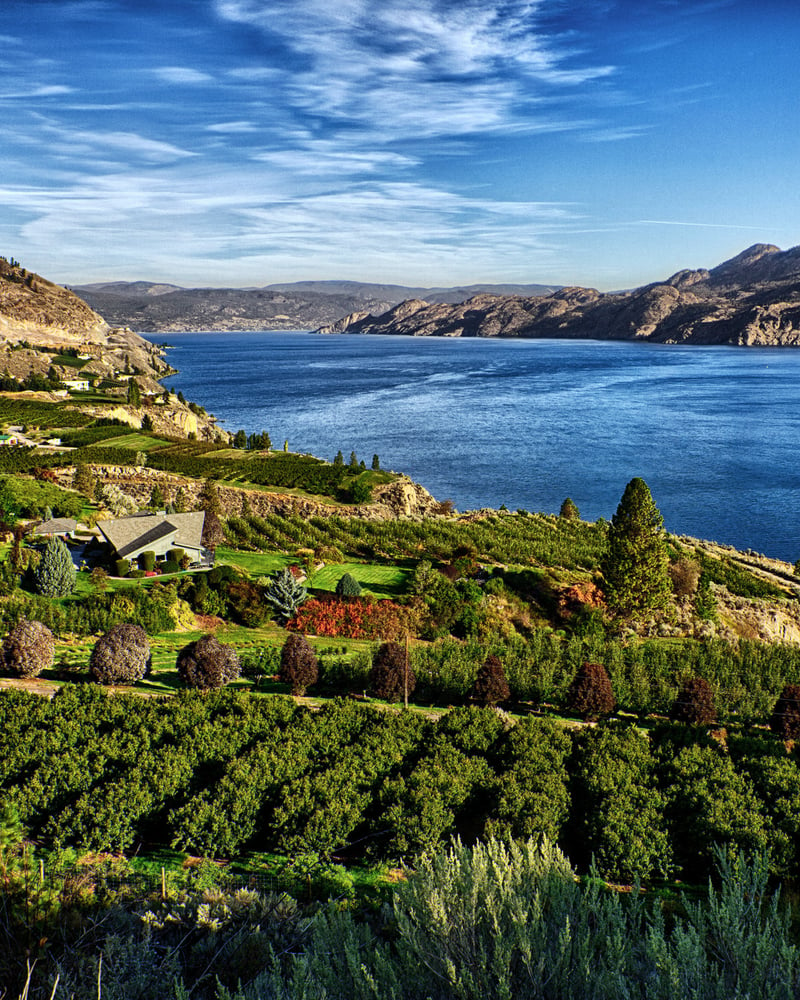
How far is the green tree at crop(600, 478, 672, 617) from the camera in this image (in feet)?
103

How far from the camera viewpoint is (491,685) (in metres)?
23.8

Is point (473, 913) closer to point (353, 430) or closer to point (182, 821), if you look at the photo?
point (182, 821)

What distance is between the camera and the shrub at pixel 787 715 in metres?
23.0

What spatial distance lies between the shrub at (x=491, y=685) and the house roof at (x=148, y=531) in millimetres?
18156

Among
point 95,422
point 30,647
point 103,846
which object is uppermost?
point 95,422

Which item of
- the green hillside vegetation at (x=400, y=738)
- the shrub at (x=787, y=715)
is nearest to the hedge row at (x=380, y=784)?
the green hillside vegetation at (x=400, y=738)

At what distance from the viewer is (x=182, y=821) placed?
16.2m

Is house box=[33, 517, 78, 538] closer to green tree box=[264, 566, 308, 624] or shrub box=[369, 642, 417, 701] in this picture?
green tree box=[264, 566, 308, 624]

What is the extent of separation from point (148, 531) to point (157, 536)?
4.23 ft

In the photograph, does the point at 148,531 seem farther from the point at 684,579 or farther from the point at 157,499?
the point at 684,579

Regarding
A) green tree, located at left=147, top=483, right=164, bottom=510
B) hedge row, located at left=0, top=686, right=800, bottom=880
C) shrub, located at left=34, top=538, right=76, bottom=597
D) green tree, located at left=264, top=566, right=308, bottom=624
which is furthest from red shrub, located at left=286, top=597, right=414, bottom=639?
green tree, located at left=147, top=483, right=164, bottom=510

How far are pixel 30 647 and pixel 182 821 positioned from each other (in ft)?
36.5

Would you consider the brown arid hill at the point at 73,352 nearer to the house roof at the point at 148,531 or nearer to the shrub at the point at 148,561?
the house roof at the point at 148,531

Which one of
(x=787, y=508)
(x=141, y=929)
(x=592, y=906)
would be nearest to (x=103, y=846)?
(x=141, y=929)
